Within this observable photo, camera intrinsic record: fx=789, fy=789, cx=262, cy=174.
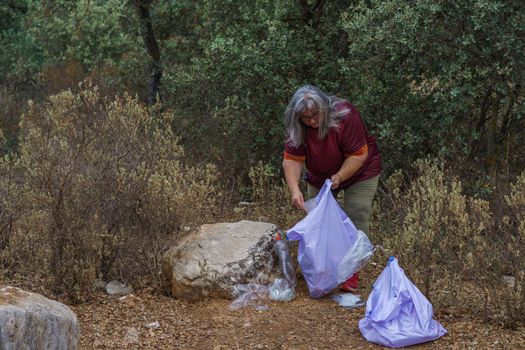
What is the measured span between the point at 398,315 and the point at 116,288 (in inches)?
73.3

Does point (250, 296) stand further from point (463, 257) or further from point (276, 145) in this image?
point (276, 145)

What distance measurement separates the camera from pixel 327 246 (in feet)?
15.6

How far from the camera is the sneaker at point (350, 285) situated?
499 centimetres

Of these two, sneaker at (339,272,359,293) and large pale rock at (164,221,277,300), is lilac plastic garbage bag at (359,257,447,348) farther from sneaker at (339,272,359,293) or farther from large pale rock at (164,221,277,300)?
large pale rock at (164,221,277,300)

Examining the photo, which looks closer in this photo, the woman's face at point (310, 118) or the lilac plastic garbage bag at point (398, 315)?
the lilac plastic garbage bag at point (398, 315)

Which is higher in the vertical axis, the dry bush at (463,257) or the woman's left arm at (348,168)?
the woman's left arm at (348,168)

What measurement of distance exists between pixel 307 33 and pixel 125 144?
2279mm

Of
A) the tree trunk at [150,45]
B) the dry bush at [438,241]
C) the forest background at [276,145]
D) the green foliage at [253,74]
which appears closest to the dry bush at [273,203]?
the forest background at [276,145]

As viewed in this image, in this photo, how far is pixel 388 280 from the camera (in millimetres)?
4277

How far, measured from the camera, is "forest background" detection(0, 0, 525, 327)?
15.7 feet

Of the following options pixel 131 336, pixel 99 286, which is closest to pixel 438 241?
Result: pixel 131 336

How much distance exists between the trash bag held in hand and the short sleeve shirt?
155 millimetres

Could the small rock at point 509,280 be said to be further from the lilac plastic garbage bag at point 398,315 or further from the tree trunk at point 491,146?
the tree trunk at point 491,146

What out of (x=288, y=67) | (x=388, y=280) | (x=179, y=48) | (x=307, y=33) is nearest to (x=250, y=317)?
(x=388, y=280)
